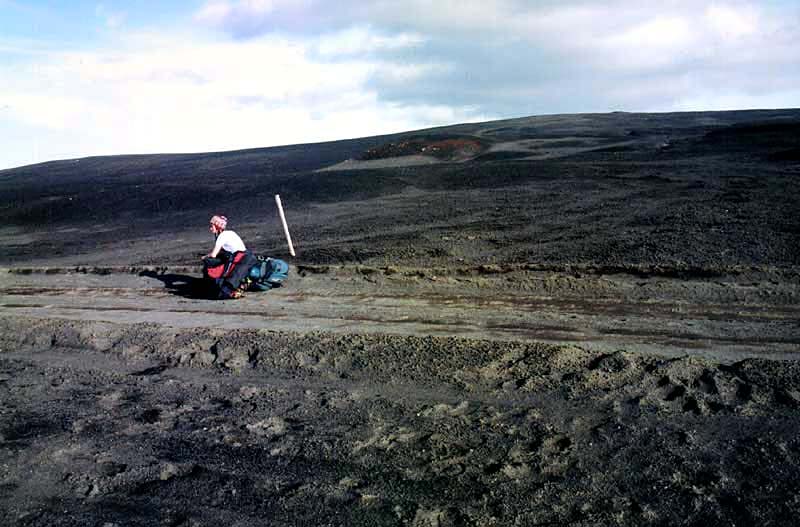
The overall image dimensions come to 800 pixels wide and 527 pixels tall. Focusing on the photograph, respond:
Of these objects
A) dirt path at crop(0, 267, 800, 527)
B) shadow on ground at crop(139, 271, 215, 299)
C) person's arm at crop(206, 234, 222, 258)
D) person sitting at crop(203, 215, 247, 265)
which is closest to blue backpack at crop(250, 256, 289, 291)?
person sitting at crop(203, 215, 247, 265)

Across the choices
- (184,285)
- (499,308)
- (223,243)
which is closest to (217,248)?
(223,243)

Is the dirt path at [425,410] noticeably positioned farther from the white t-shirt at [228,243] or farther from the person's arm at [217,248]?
the white t-shirt at [228,243]

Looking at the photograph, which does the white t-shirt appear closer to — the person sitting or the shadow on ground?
the person sitting

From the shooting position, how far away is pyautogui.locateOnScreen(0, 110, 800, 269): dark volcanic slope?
1313 centimetres

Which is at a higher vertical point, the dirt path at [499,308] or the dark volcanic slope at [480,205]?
the dark volcanic slope at [480,205]

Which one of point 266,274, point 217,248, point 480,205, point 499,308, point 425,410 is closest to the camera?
point 425,410

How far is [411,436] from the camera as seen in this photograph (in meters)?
5.88

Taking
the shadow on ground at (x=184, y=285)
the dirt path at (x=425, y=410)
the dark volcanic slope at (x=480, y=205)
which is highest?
the dark volcanic slope at (x=480, y=205)

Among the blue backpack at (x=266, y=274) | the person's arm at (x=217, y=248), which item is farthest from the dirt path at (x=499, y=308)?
the person's arm at (x=217, y=248)

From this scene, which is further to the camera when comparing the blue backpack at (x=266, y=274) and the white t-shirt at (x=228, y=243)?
the blue backpack at (x=266, y=274)

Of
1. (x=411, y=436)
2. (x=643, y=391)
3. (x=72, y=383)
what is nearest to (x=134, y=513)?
(x=411, y=436)

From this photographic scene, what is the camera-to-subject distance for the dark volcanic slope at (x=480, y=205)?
13.1m

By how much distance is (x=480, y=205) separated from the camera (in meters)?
19.6

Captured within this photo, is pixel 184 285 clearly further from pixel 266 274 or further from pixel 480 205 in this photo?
pixel 480 205
